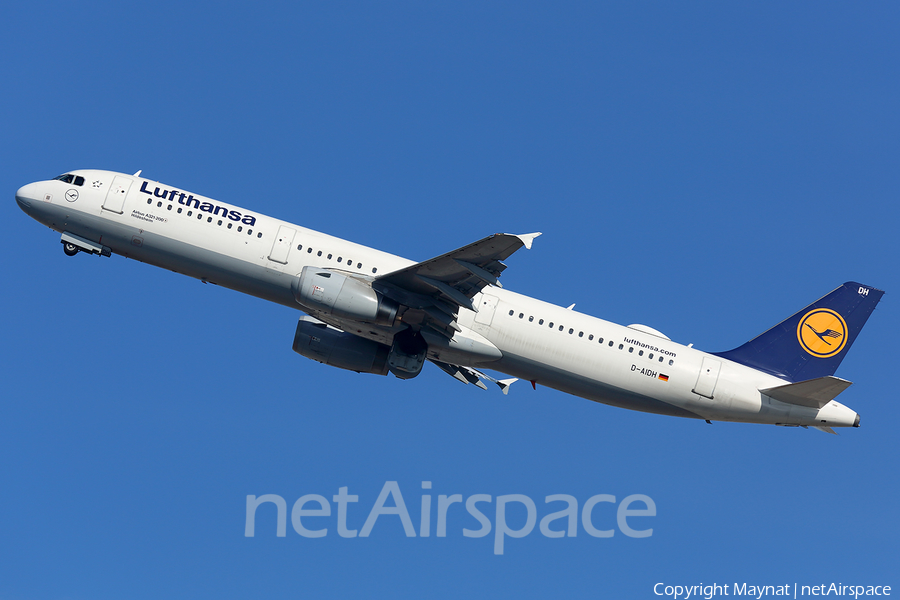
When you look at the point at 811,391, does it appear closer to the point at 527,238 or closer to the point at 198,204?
the point at 527,238

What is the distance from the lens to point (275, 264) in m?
32.7

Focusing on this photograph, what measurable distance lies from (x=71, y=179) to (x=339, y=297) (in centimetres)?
1299

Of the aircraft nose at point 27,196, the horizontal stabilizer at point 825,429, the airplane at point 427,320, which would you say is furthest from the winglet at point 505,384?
the aircraft nose at point 27,196

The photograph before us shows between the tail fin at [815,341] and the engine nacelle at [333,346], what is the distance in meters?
14.8

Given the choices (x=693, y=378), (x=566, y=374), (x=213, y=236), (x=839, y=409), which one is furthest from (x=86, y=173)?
(x=839, y=409)

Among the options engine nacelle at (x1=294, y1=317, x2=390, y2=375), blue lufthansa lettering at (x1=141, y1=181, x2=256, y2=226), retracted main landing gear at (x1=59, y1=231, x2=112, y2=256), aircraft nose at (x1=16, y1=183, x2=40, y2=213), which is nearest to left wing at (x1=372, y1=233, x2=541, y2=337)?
→ engine nacelle at (x1=294, y1=317, x2=390, y2=375)

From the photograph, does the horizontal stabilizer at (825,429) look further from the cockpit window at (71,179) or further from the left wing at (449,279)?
the cockpit window at (71,179)

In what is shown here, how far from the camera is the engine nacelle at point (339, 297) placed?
30312 millimetres

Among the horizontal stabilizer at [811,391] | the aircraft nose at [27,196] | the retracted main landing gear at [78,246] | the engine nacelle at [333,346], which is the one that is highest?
the aircraft nose at [27,196]

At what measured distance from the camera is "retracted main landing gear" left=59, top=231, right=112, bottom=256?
3362 cm

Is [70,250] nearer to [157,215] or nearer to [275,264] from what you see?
[157,215]

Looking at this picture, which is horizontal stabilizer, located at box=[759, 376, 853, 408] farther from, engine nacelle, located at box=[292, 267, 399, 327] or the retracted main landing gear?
the retracted main landing gear

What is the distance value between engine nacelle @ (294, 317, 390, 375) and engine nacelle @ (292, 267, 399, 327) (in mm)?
4115

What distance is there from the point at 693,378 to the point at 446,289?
10.8 meters
